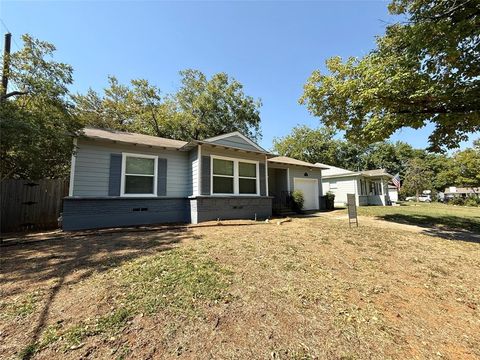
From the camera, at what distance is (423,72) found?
23.7 feet

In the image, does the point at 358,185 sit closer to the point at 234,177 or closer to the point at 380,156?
the point at 234,177

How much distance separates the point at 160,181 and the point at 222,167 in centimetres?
283

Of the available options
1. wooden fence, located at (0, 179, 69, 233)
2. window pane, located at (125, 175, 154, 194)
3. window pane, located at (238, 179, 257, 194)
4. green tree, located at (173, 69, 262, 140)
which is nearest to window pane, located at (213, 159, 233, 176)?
window pane, located at (238, 179, 257, 194)

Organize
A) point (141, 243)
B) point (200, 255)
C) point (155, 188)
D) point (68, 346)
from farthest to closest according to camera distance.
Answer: point (155, 188) < point (141, 243) < point (200, 255) < point (68, 346)

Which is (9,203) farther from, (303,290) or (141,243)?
(303,290)

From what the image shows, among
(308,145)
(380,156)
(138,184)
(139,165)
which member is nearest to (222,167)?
(139,165)

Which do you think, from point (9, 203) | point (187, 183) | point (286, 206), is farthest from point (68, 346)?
point (286, 206)

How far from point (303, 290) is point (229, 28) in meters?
12.5

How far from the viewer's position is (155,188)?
9.34 metres

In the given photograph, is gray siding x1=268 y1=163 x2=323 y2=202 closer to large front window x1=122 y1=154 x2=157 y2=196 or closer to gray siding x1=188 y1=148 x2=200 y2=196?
gray siding x1=188 y1=148 x2=200 y2=196

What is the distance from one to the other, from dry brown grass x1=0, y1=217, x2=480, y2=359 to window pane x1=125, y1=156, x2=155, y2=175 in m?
4.08

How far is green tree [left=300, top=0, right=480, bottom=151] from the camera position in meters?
6.66

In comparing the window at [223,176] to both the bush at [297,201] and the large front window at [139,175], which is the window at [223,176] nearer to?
the large front window at [139,175]

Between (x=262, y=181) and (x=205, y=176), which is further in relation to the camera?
(x=262, y=181)
